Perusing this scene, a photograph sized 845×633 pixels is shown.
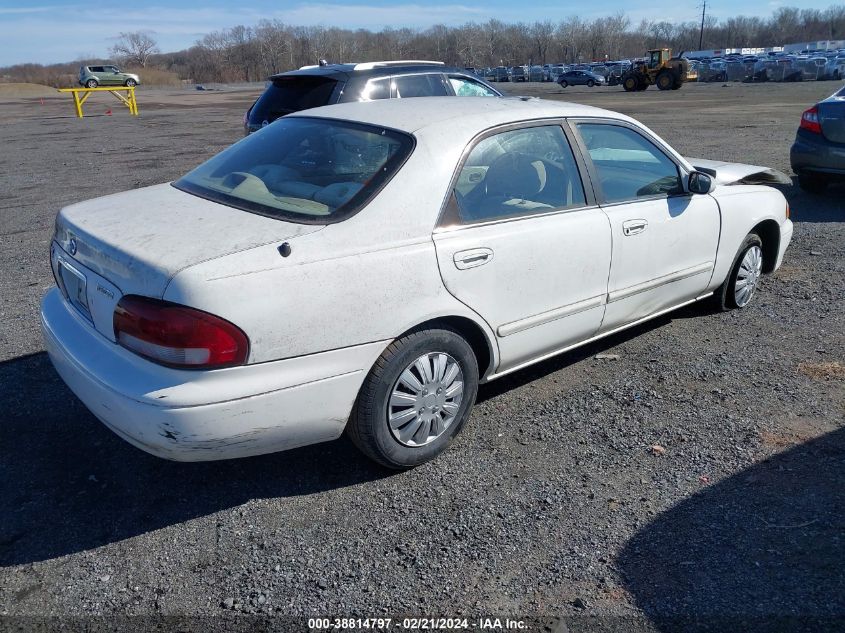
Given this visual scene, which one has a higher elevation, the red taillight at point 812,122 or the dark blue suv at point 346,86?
the dark blue suv at point 346,86

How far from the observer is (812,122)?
29.2 feet

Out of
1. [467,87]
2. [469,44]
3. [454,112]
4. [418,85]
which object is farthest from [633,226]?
[469,44]

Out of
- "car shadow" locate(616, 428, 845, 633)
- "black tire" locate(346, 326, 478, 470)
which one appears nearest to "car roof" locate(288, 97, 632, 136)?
"black tire" locate(346, 326, 478, 470)

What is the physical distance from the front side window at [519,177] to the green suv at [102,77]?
59.6 metres

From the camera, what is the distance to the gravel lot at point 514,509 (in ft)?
8.54

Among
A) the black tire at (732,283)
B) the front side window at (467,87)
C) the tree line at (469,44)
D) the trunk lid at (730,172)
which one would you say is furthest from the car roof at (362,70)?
the tree line at (469,44)

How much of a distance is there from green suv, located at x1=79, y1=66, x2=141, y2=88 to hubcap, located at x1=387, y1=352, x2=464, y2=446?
60.2 meters

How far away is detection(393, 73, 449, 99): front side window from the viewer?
335 inches

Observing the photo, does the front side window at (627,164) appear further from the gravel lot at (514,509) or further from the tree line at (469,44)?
the tree line at (469,44)

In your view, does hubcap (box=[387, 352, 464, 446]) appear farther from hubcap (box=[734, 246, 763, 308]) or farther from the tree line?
the tree line

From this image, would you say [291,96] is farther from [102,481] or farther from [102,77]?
[102,77]

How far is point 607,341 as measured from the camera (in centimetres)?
499

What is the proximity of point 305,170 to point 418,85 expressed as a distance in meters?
5.48

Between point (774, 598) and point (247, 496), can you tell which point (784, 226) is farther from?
point (247, 496)
